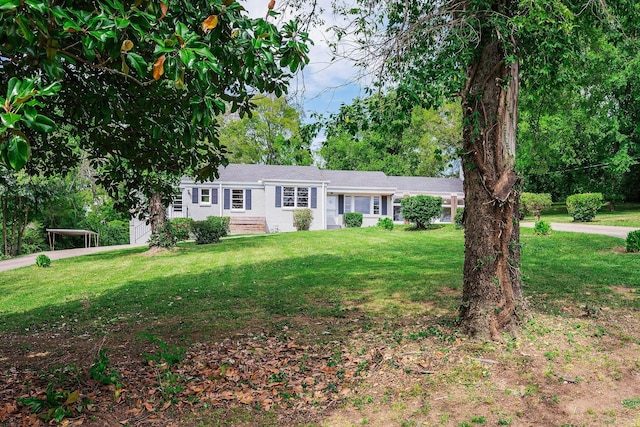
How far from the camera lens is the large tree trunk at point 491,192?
4.16m

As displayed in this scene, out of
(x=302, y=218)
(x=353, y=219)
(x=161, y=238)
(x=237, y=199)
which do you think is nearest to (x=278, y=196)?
(x=302, y=218)

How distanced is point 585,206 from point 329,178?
14412mm

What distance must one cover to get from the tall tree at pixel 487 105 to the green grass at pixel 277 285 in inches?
47.0

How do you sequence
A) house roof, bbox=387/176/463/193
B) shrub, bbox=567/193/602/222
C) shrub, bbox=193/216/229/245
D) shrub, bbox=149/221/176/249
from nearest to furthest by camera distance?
1. shrub, bbox=149/221/176/249
2. shrub, bbox=193/216/229/245
3. shrub, bbox=567/193/602/222
4. house roof, bbox=387/176/463/193

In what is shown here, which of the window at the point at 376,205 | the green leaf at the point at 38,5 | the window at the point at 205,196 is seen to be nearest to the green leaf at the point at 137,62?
the green leaf at the point at 38,5

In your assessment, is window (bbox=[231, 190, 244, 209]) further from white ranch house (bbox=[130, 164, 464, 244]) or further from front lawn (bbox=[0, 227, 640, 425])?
front lawn (bbox=[0, 227, 640, 425])

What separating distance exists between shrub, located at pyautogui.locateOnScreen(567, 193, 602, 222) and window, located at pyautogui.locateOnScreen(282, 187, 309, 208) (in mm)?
14255

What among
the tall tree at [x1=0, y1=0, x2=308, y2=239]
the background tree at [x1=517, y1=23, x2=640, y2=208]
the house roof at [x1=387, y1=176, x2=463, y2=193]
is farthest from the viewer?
the house roof at [x1=387, y1=176, x2=463, y2=193]

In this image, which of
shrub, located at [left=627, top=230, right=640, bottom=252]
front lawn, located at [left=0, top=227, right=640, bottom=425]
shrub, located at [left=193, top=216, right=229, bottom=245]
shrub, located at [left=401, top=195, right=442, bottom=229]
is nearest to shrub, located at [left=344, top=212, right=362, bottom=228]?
shrub, located at [left=401, top=195, right=442, bottom=229]

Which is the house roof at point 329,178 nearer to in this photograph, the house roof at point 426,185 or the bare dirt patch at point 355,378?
the house roof at point 426,185

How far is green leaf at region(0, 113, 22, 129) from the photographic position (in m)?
1.31

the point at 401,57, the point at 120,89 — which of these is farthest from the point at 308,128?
the point at 120,89

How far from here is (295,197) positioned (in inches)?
1010

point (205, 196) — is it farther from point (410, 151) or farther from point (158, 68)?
point (158, 68)
